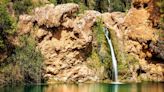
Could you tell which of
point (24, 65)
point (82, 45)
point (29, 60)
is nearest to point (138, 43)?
point (82, 45)

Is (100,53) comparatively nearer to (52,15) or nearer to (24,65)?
(52,15)

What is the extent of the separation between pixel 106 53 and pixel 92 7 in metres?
20.7

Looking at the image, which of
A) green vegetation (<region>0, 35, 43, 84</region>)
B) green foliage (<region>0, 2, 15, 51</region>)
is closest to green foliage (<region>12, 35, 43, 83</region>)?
green vegetation (<region>0, 35, 43, 84</region>)

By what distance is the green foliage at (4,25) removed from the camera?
53.6 metres

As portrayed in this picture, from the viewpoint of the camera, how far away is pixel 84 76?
61.2m

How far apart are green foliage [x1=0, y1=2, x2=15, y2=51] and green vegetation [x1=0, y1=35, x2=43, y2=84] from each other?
2.11m

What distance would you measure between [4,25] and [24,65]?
17.8 feet

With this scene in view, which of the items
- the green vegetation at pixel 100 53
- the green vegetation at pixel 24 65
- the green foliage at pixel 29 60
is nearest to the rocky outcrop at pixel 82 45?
the green vegetation at pixel 100 53

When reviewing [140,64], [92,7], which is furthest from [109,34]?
[92,7]

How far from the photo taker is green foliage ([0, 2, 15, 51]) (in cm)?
5362

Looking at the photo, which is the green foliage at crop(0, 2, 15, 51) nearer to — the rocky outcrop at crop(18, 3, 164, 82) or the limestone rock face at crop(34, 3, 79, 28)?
the rocky outcrop at crop(18, 3, 164, 82)

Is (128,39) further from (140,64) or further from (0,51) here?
(0,51)

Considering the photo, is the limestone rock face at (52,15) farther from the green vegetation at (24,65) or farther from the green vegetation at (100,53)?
the green vegetation at (100,53)

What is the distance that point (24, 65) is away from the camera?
55.0 meters
